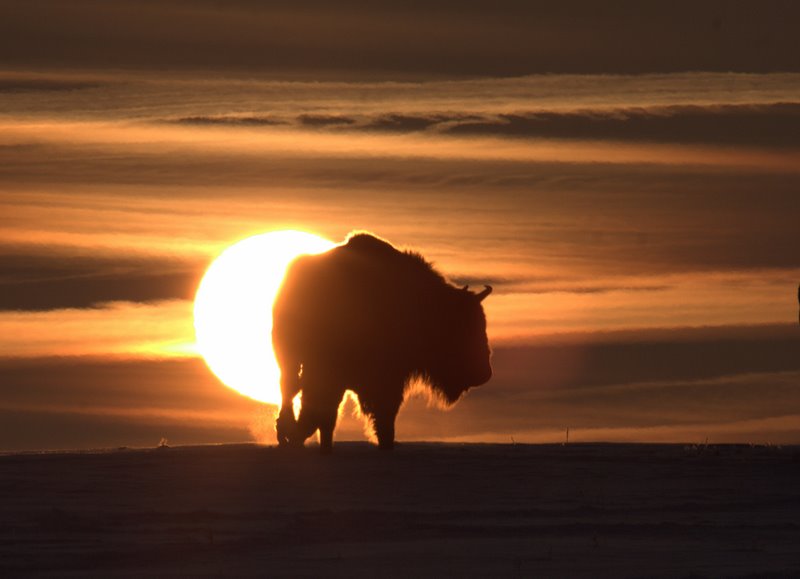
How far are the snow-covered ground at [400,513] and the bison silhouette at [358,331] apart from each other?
2.11ft

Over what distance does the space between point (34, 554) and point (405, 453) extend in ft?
33.3

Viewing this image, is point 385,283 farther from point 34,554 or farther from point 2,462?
point 34,554

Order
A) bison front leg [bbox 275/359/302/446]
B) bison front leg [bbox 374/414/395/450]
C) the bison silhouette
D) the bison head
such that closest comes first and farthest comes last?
the bison silhouette
bison front leg [bbox 275/359/302/446]
bison front leg [bbox 374/414/395/450]
the bison head

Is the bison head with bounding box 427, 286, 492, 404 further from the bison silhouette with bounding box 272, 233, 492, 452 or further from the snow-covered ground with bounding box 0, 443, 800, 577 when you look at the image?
the snow-covered ground with bounding box 0, 443, 800, 577

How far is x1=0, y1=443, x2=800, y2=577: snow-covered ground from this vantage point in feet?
53.6

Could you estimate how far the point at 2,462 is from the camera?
2472 cm

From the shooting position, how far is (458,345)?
2777 cm

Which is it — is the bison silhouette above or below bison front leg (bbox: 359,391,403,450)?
above

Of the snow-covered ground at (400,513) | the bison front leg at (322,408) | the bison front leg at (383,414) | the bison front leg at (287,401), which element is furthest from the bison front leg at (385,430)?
the bison front leg at (287,401)

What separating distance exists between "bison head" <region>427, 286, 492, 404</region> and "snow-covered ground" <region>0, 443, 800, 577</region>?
151 cm

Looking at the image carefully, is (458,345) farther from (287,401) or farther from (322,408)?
(287,401)

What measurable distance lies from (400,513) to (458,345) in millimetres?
8431

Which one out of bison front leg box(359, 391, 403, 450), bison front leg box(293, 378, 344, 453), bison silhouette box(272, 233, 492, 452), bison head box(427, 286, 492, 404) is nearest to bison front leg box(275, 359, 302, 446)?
bison silhouette box(272, 233, 492, 452)

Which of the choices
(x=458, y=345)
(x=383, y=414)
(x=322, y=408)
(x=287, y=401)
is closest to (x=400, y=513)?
(x=322, y=408)
